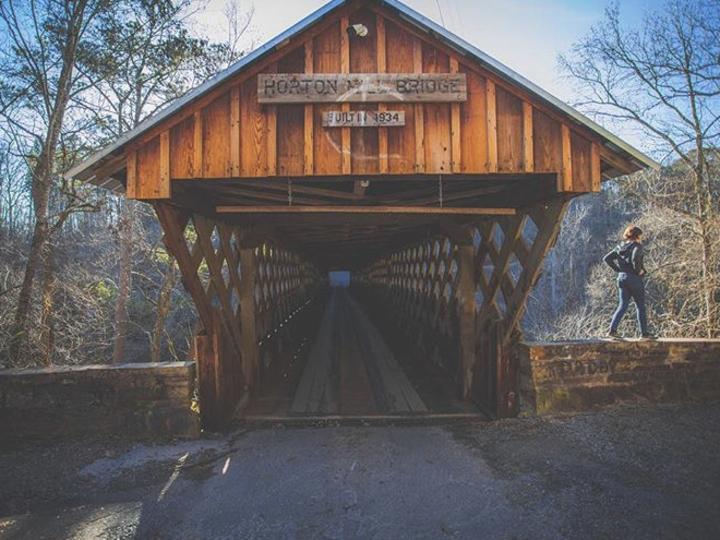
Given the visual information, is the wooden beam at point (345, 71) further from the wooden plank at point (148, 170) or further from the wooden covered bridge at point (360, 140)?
the wooden plank at point (148, 170)

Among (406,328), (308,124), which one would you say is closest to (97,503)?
(308,124)

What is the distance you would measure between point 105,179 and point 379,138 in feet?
9.44

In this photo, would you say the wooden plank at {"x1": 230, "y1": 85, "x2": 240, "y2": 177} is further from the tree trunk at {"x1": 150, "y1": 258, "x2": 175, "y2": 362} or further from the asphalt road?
the tree trunk at {"x1": 150, "y1": 258, "x2": 175, "y2": 362}

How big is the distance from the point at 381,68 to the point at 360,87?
0.32 metres

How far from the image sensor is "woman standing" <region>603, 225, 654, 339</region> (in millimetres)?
5523

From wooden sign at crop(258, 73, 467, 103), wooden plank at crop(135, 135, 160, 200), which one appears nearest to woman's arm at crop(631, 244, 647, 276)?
wooden sign at crop(258, 73, 467, 103)

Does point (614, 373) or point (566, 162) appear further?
point (614, 373)

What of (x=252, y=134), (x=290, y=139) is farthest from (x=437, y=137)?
(x=252, y=134)

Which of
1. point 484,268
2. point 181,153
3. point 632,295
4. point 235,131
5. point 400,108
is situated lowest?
point 632,295

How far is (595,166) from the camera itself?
3980 millimetres

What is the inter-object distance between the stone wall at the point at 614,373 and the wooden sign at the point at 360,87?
299 cm

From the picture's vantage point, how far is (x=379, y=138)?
12.9ft

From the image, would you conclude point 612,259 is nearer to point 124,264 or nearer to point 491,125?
point 491,125

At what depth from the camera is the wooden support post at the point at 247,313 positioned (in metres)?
5.95
